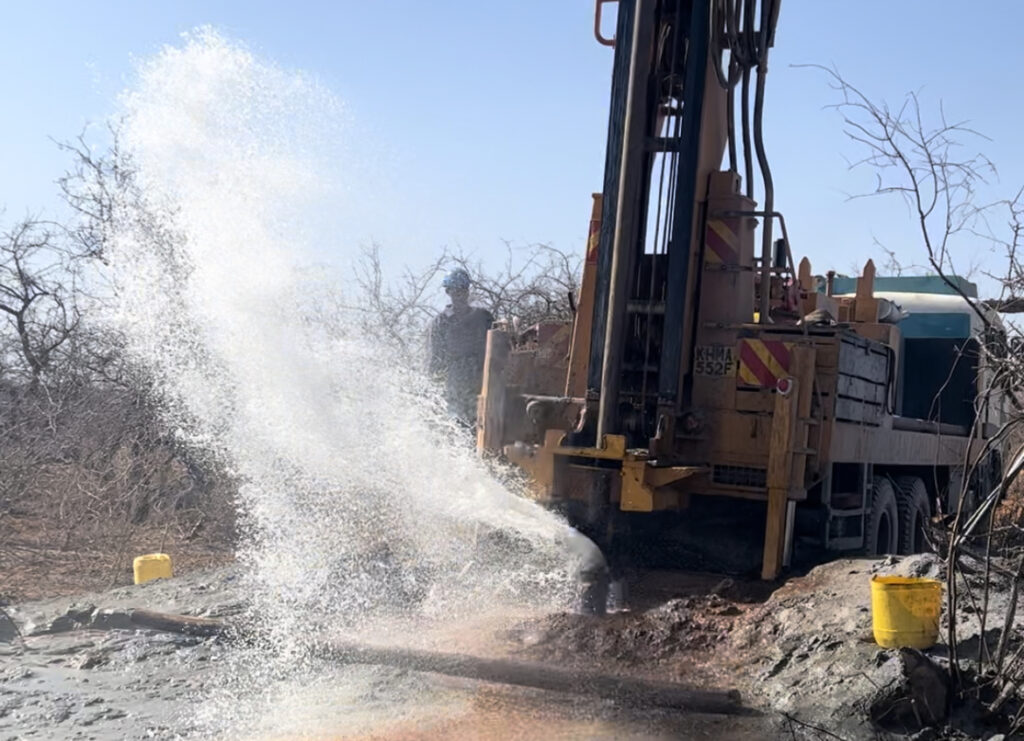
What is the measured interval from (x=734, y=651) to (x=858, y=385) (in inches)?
102

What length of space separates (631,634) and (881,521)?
3378 mm

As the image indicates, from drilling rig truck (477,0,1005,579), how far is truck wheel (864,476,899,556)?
18 cm

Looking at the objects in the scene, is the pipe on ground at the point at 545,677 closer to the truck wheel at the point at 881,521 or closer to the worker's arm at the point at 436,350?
the truck wheel at the point at 881,521

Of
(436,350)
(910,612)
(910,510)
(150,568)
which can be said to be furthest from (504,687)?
(910,510)

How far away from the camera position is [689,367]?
25.0 feet

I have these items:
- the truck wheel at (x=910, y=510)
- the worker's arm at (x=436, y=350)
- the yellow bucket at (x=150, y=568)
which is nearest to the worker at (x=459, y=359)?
the worker's arm at (x=436, y=350)

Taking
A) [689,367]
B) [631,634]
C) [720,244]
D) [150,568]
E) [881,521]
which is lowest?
[150,568]

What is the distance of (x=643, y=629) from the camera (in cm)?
644

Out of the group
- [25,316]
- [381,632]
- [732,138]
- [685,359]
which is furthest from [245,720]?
[25,316]

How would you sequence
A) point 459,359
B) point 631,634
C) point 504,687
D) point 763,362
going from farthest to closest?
point 459,359, point 763,362, point 631,634, point 504,687

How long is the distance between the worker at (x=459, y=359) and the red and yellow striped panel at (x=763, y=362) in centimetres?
295

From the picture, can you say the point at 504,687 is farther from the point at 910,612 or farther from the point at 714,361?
the point at 714,361

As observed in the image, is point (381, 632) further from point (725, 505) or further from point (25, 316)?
point (25, 316)

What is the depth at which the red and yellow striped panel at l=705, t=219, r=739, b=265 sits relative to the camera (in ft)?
25.3
